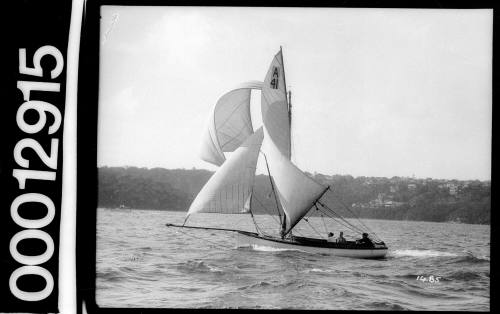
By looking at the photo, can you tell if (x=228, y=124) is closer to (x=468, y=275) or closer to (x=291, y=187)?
(x=291, y=187)

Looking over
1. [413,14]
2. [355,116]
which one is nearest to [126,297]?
[355,116]

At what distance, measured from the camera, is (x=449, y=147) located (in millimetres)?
7305

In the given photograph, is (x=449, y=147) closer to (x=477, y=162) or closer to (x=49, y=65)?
(x=477, y=162)

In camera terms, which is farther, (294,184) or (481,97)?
(294,184)

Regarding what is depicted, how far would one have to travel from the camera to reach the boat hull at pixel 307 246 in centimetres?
766

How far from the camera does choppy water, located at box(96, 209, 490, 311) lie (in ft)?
23.5

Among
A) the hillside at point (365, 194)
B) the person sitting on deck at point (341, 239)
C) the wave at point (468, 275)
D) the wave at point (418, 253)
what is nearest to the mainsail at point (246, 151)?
the hillside at point (365, 194)

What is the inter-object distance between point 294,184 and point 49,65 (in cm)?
305

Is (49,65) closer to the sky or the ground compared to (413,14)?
closer to the ground

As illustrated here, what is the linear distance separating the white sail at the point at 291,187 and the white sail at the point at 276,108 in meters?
0.13

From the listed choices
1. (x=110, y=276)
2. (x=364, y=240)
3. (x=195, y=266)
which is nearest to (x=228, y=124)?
(x=195, y=266)

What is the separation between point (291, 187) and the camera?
8.13 metres

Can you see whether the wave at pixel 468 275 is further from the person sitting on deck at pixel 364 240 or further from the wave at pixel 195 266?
the wave at pixel 195 266

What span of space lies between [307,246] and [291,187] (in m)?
0.79
